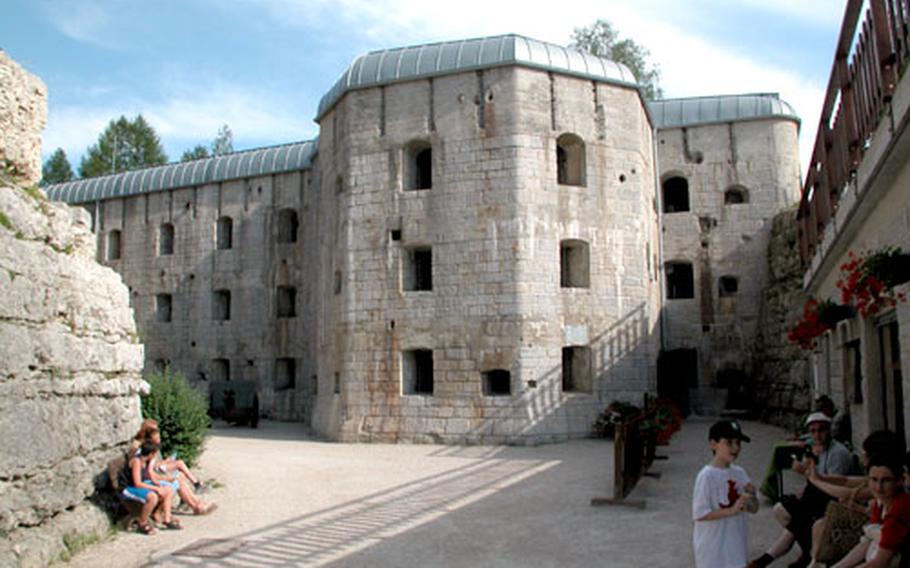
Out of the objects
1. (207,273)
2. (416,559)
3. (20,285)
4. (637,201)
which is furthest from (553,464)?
(207,273)

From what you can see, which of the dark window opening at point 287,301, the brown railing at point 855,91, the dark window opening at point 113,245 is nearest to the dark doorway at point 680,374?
the brown railing at point 855,91

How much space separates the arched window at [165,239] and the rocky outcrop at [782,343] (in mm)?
19525

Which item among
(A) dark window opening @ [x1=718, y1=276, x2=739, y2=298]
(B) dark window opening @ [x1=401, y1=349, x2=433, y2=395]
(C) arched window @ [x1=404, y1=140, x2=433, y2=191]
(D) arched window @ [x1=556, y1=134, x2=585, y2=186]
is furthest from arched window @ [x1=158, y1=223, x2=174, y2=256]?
(A) dark window opening @ [x1=718, y1=276, x2=739, y2=298]

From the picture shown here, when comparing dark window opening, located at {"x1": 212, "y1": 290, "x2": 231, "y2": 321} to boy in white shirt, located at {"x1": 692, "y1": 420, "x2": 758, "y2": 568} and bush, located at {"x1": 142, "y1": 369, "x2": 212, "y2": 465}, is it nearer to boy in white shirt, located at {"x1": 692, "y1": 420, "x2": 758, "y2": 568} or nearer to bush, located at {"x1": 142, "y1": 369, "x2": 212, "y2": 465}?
bush, located at {"x1": 142, "y1": 369, "x2": 212, "y2": 465}

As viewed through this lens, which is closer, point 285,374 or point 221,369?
point 285,374

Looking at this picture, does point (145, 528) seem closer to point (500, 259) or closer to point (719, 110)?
point (500, 259)

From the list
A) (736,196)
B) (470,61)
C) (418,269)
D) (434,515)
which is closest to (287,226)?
(418,269)

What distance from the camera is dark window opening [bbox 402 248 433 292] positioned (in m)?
17.1

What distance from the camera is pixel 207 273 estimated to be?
25.9 metres

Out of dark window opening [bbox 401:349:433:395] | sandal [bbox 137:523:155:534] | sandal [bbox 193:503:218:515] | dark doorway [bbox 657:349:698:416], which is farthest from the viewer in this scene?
dark doorway [bbox 657:349:698:416]

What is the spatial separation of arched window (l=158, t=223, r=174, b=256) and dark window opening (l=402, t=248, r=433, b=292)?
42.4 feet

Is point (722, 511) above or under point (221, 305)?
under

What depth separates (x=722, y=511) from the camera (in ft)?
14.1

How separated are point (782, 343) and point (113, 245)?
22.7m
